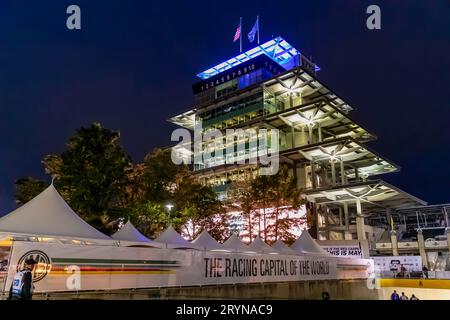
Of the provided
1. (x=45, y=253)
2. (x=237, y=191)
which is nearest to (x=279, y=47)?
(x=237, y=191)

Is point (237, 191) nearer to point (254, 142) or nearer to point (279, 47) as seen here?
point (254, 142)

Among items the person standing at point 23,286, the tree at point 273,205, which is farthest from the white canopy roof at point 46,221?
the tree at point 273,205

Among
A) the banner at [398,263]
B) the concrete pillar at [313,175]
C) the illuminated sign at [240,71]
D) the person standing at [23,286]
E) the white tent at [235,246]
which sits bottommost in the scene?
the banner at [398,263]

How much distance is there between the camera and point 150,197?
28.1 metres

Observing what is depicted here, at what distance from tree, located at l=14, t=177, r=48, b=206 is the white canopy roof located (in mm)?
16394

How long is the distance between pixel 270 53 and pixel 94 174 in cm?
5971

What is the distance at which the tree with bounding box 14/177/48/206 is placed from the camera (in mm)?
29359

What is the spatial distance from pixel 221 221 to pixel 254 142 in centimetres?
2820

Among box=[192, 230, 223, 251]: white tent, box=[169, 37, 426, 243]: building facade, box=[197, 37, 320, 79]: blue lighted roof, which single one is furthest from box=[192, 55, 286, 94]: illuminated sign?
box=[192, 230, 223, 251]: white tent

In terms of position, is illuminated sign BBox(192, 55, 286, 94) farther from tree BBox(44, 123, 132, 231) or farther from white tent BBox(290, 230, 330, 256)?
tree BBox(44, 123, 132, 231)

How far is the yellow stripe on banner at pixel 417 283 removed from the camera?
3115 centimetres

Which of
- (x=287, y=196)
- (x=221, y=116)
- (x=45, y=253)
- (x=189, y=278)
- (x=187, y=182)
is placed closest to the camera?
(x=45, y=253)

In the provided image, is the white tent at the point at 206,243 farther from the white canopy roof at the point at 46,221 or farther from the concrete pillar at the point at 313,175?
the concrete pillar at the point at 313,175

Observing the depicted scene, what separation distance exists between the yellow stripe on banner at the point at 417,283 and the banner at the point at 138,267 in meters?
14.5
